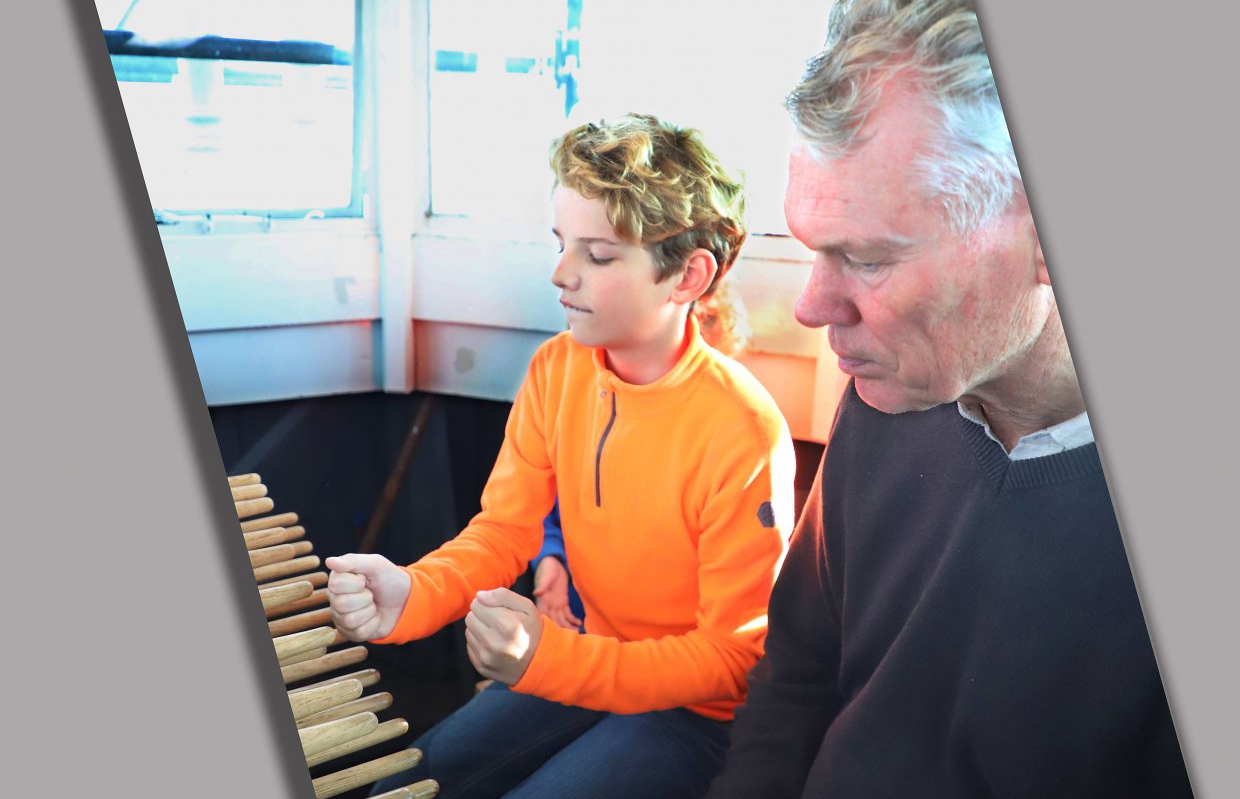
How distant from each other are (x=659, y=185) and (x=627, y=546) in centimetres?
35

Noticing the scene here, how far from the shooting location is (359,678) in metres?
1.23

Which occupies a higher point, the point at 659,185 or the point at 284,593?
the point at 659,185

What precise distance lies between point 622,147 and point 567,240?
104 mm

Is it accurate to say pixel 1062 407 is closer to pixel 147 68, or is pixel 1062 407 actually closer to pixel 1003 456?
pixel 1003 456

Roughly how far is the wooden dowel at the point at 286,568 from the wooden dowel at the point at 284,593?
0.04ft

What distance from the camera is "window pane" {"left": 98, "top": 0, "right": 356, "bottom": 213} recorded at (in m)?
1.22

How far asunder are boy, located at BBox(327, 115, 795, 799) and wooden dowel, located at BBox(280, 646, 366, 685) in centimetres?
2

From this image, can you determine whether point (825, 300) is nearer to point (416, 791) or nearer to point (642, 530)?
point (642, 530)

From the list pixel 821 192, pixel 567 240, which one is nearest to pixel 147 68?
pixel 567 240

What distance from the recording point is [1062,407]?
127 centimetres

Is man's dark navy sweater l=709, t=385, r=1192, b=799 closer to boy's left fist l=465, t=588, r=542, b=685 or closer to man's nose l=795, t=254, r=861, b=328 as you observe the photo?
man's nose l=795, t=254, r=861, b=328

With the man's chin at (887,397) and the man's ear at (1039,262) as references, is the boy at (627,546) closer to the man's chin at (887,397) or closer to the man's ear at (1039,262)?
the man's chin at (887,397)

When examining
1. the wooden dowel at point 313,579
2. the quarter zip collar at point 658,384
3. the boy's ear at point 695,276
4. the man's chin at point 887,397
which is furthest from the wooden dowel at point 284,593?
the man's chin at point 887,397

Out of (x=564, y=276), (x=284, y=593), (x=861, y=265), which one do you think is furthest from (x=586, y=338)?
(x=284, y=593)
